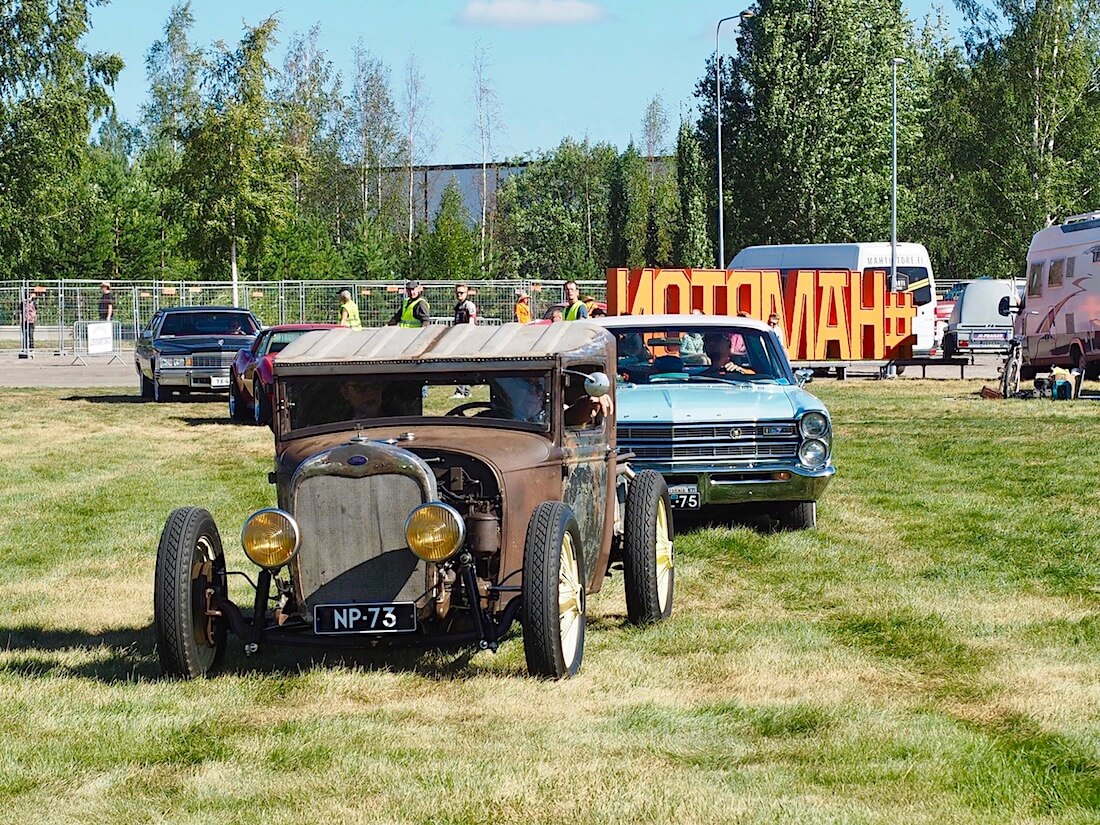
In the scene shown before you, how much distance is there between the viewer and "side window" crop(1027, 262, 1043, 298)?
95.8 feet

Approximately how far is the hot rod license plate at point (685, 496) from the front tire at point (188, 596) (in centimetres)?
457

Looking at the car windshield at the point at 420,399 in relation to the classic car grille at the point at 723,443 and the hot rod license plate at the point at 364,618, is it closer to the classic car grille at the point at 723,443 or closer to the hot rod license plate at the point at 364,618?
the hot rod license plate at the point at 364,618

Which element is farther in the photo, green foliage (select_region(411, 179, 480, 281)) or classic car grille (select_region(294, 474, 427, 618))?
green foliage (select_region(411, 179, 480, 281))

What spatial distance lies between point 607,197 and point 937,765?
263ft

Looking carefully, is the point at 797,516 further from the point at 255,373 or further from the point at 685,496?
the point at 255,373

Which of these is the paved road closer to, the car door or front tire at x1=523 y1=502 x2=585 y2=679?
the car door

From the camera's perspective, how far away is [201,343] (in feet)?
90.8

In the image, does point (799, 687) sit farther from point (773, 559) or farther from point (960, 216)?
point (960, 216)

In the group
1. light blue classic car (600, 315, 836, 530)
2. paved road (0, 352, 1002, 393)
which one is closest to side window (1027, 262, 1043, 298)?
paved road (0, 352, 1002, 393)

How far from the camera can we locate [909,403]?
83.3 feet

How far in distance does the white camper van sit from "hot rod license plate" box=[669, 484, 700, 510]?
2670 cm

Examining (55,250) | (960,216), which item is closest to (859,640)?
(55,250)

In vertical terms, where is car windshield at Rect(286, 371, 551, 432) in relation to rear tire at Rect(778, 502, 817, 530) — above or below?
above

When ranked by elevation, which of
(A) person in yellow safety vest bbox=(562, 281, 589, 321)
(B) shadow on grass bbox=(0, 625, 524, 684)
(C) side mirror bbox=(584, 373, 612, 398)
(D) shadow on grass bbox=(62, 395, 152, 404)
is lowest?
(B) shadow on grass bbox=(0, 625, 524, 684)
